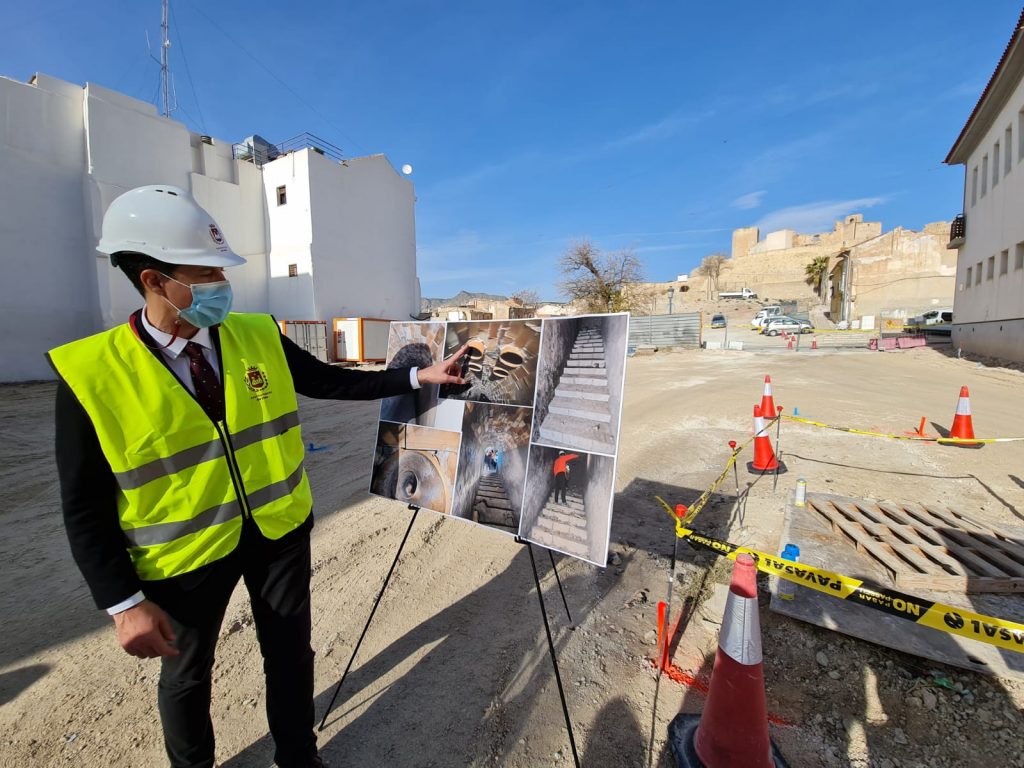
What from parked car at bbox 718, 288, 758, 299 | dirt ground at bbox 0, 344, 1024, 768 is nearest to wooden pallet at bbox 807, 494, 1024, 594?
dirt ground at bbox 0, 344, 1024, 768

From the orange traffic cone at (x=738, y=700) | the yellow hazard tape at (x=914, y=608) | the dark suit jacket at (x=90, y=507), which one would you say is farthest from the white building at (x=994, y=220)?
the dark suit jacket at (x=90, y=507)

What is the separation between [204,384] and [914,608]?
3112mm

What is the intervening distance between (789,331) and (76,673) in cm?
3584

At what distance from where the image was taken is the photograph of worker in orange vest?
2212 millimetres

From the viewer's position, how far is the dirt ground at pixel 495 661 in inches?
82.0

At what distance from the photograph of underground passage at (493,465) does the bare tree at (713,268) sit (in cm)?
6799

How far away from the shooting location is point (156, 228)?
1586mm

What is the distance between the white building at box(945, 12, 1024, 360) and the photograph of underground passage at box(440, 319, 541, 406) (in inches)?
769

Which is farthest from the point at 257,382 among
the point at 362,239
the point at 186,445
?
the point at 362,239

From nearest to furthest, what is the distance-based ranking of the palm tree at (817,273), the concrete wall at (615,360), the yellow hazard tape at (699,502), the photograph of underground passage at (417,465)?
the concrete wall at (615,360) → the photograph of underground passage at (417,465) → the yellow hazard tape at (699,502) → the palm tree at (817,273)

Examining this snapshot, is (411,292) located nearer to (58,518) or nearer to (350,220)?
(350,220)

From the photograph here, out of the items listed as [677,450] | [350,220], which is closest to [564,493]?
[677,450]

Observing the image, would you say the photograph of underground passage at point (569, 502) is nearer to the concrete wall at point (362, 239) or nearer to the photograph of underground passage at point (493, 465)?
the photograph of underground passage at point (493, 465)

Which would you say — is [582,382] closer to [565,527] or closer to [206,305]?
[565,527]
